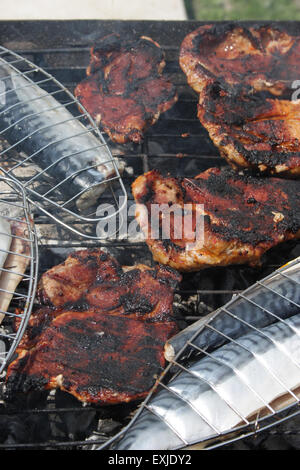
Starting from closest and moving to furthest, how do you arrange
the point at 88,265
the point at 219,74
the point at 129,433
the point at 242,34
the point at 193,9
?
the point at 129,433 → the point at 88,265 → the point at 219,74 → the point at 242,34 → the point at 193,9

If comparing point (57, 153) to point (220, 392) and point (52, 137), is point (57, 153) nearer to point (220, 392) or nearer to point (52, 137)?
point (52, 137)

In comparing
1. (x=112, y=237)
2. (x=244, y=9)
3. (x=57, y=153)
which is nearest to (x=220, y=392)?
(x=112, y=237)

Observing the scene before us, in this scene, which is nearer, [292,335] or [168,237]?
[292,335]

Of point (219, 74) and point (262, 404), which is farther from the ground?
point (219, 74)

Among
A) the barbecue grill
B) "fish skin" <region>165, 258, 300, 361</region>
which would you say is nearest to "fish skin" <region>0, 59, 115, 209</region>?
the barbecue grill

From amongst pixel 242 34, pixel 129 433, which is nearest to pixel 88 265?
pixel 129 433

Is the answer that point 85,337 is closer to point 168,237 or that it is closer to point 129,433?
point 129,433

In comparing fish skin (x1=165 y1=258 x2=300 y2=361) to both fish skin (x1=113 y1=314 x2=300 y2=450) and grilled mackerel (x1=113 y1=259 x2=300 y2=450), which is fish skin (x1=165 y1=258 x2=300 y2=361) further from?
fish skin (x1=113 y1=314 x2=300 y2=450)
